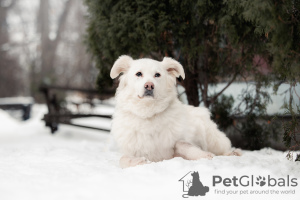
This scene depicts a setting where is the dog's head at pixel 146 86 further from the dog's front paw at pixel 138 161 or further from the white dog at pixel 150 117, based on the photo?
the dog's front paw at pixel 138 161

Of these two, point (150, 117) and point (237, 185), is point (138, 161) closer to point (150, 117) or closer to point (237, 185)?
point (150, 117)

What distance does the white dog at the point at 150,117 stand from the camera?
3.69m

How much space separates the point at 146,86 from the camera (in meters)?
3.58

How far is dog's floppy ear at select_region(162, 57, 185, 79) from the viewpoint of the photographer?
409 cm

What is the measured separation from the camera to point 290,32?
2.65 metres

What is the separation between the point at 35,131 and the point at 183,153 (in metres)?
7.03

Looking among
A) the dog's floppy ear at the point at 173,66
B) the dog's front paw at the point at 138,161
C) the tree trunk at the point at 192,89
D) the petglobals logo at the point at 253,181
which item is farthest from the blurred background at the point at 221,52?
the dog's front paw at the point at 138,161

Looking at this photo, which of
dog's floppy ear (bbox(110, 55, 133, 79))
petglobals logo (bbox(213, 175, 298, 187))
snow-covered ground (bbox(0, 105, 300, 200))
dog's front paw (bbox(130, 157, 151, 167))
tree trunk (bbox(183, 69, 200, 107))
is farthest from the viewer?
tree trunk (bbox(183, 69, 200, 107))

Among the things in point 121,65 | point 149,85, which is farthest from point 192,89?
point 149,85

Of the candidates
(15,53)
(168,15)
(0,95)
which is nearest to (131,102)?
(168,15)

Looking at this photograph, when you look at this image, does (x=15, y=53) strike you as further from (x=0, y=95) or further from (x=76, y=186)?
(x=76, y=186)

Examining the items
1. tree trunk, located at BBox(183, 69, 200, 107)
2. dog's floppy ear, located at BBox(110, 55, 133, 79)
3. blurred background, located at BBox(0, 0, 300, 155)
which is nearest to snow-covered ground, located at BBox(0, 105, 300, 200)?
blurred background, located at BBox(0, 0, 300, 155)

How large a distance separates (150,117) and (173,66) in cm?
82

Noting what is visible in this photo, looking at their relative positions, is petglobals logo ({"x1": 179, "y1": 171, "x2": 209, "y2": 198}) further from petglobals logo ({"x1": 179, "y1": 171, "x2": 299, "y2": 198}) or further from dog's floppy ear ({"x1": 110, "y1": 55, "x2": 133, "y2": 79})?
dog's floppy ear ({"x1": 110, "y1": 55, "x2": 133, "y2": 79})
